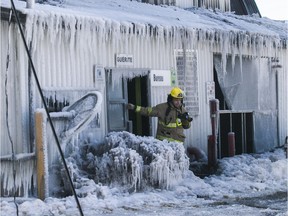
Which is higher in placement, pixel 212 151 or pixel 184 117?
pixel 184 117

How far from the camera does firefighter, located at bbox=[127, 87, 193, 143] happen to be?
1098cm

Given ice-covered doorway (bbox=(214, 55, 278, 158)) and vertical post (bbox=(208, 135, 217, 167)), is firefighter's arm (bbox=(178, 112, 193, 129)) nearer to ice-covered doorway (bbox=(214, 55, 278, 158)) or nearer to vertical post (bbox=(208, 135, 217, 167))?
vertical post (bbox=(208, 135, 217, 167))

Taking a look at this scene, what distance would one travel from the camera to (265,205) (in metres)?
8.96

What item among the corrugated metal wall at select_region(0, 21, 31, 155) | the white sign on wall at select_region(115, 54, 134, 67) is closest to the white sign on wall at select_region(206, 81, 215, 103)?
the white sign on wall at select_region(115, 54, 134, 67)

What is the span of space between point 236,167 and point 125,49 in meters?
3.25

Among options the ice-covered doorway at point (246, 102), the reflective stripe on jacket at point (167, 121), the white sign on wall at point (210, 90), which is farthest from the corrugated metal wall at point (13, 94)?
the ice-covered doorway at point (246, 102)

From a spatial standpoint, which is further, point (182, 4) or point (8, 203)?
point (182, 4)

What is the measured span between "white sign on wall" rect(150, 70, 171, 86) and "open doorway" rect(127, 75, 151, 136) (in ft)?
0.46

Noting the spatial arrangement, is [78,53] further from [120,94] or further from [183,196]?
[183,196]

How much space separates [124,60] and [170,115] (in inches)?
53.0

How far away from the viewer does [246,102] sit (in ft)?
48.3

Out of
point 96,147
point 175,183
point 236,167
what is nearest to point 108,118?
point 96,147

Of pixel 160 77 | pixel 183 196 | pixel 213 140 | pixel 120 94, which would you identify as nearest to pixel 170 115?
pixel 120 94

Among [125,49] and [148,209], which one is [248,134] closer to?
[125,49]
